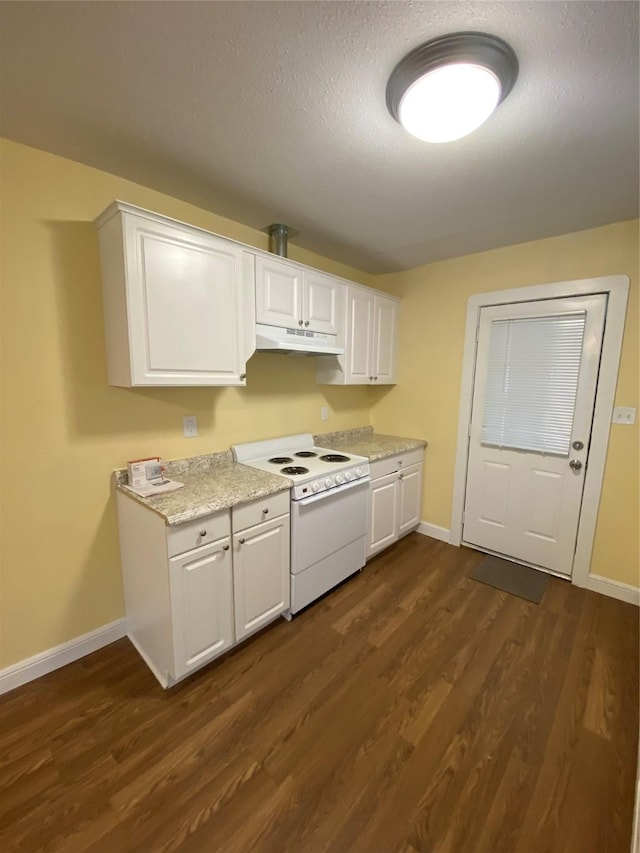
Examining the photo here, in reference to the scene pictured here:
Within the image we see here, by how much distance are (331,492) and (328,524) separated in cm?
23

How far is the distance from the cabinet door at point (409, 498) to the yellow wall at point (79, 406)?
1.26m

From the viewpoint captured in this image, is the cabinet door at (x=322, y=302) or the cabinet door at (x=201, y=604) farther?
the cabinet door at (x=322, y=302)

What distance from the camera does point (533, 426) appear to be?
8.90 ft

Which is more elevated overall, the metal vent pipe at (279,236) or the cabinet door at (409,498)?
the metal vent pipe at (279,236)

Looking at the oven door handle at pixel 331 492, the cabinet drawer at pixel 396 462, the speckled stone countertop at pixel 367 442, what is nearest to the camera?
the oven door handle at pixel 331 492

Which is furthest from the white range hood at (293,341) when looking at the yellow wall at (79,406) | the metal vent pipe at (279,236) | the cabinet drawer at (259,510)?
the cabinet drawer at (259,510)

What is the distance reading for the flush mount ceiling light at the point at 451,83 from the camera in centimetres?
109

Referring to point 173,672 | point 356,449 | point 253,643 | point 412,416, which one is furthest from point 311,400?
point 173,672

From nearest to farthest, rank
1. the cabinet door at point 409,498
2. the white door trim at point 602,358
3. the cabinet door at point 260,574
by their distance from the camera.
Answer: the cabinet door at point 260,574 < the white door trim at point 602,358 < the cabinet door at point 409,498

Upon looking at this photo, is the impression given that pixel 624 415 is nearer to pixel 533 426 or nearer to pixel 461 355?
pixel 533 426

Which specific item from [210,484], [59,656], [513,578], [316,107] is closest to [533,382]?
[513,578]

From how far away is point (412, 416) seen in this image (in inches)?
134

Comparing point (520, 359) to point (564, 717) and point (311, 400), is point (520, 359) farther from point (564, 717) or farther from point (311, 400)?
point (564, 717)

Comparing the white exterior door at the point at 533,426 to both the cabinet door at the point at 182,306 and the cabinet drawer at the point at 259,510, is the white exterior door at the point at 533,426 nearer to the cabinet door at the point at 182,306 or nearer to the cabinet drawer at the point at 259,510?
the cabinet drawer at the point at 259,510
